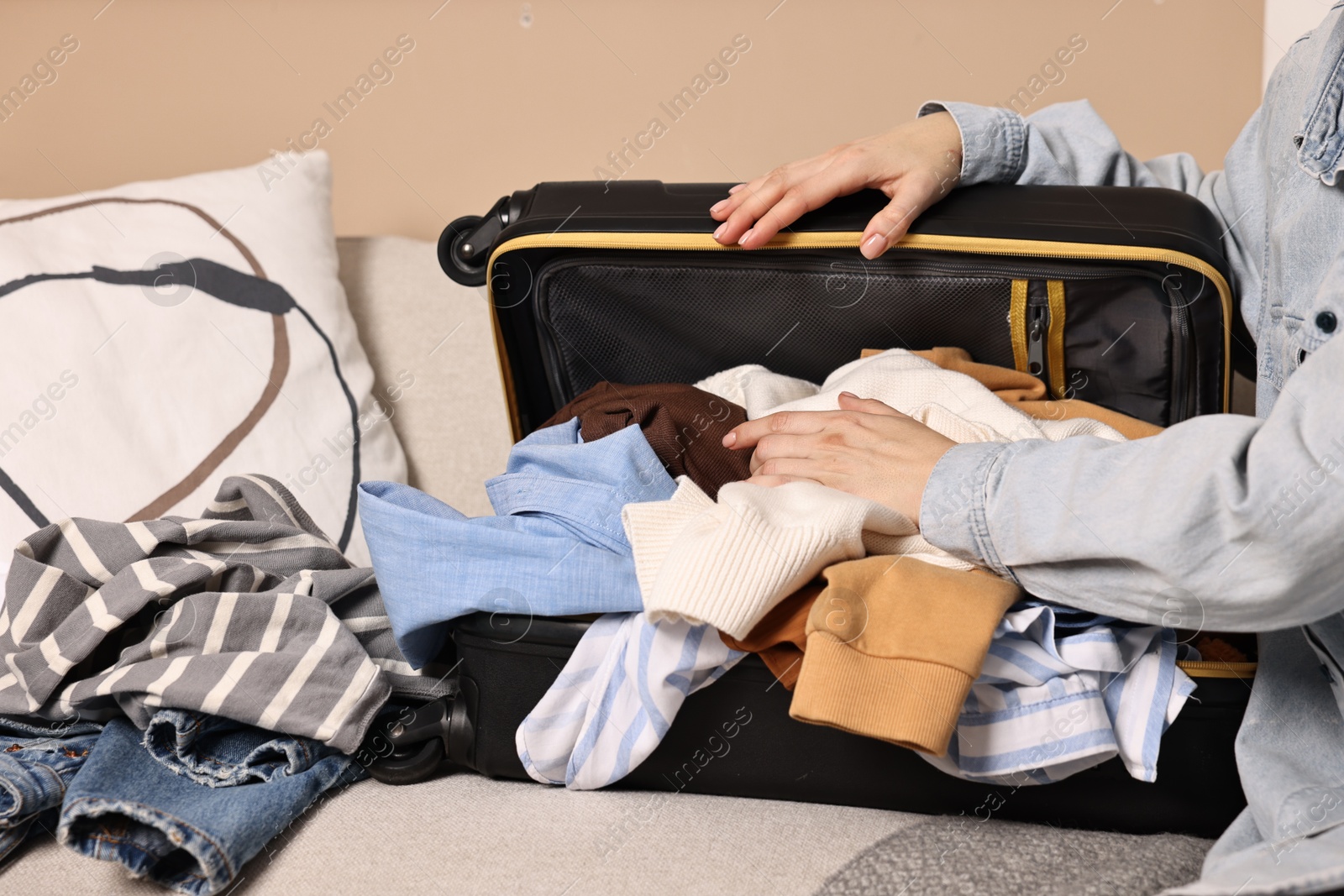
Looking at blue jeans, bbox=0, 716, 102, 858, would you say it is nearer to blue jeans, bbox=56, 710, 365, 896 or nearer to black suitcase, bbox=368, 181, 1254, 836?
blue jeans, bbox=56, 710, 365, 896

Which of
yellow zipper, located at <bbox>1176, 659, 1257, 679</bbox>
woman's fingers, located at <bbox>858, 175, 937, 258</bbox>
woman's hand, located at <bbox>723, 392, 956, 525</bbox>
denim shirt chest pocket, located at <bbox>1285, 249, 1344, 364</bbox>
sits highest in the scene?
woman's fingers, located at <bbox>858, 175, 937, 258</bbox>

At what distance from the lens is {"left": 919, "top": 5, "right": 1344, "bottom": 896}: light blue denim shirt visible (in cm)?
41

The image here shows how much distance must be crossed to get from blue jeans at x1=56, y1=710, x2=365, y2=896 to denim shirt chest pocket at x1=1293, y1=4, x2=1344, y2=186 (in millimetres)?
699

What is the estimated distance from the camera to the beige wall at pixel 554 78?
1109mm

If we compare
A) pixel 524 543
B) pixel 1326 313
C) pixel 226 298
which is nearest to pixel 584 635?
pixel 524 543

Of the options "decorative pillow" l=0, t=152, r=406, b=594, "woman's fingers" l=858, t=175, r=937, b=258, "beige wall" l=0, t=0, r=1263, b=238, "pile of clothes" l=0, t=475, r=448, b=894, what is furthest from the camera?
"beige wall" l=0, t=0, r=1263, b=238

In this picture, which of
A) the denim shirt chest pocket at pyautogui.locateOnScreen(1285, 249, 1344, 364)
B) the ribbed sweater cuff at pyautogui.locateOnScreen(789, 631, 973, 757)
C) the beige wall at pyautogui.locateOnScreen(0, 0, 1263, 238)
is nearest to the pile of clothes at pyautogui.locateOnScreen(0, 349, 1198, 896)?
the ribbed sweater cuff at pyautogui.locateOnScreen(789, 631, 973, 757)

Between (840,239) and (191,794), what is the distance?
0.53 metres

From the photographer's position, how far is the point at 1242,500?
1.35 feet

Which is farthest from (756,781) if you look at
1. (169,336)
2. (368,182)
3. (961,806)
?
(368,182)

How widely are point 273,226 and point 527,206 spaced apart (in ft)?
1.19

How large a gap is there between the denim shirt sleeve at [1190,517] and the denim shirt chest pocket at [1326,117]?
203 mm

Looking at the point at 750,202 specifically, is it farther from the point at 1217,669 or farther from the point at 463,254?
the point at 1217,669

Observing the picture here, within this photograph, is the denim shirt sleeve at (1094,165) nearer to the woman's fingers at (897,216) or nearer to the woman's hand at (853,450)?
the woman's fingers at (897,216)
